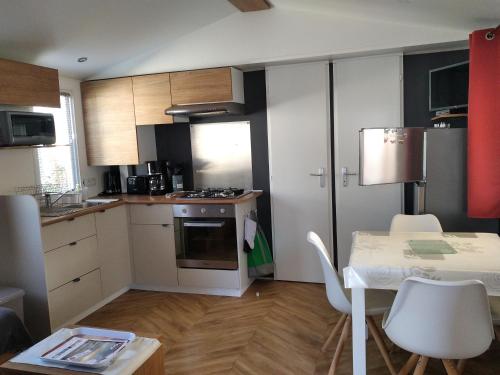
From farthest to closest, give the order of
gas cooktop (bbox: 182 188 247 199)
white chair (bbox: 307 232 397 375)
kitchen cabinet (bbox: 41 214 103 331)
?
gas cooktop (bbox: 182 188 247 199) → kitchen cabinet (bbox: 41 214 103 331) → white chair (bbox: 307 232 397 375)

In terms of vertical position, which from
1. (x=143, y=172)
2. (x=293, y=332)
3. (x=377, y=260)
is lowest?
(x=293, y=332)

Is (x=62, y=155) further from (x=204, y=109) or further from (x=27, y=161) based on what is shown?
(x=204, y=109)

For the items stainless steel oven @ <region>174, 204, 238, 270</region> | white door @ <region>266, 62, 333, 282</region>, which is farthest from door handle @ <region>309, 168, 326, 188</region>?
stainless steel oven @ <region>174, 204, 238, 270</region>

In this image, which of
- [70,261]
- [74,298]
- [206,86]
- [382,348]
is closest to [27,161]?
[70,261]

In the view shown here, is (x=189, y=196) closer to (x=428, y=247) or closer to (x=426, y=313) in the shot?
(x=428, y=247)

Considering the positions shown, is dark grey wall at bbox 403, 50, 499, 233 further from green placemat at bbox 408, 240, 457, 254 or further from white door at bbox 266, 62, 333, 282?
green placemat at bbox 408, 240, 457, 254

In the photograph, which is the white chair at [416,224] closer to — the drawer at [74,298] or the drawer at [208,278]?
the drawer at [208,278]

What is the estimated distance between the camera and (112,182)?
14.9 feet

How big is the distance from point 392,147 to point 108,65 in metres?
2.83

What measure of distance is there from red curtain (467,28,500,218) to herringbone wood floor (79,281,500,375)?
105 centimetres

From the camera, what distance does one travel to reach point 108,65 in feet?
13.7

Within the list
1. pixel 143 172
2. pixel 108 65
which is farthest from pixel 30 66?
pixel 143 172

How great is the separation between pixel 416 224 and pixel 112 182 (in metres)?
3.11

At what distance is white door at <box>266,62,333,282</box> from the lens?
3924 mm
